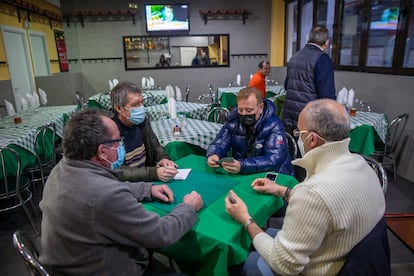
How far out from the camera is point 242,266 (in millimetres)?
1235

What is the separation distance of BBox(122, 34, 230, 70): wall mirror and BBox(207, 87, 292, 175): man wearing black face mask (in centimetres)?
528

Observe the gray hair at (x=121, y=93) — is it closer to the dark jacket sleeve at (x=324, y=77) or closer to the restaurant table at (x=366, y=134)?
the dark jacket sleeve at (x=324, y=77)

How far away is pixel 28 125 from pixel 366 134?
351cm

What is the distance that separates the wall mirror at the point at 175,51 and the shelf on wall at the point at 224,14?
0.40m

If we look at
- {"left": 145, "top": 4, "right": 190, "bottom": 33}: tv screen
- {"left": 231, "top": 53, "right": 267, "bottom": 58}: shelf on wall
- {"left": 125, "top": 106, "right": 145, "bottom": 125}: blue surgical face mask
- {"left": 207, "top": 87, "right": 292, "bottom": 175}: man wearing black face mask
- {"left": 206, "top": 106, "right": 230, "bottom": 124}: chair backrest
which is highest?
{"left": 145, "top": 4, "right": 190, "bottom": 33}: tv screen

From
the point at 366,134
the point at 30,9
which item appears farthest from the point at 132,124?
the point at 30,9

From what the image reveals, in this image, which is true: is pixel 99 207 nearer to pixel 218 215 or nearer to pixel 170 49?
pixel 218 215

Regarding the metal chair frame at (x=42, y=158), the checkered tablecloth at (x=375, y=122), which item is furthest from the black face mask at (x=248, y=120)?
the metal chair frame at (x=42, y=158)

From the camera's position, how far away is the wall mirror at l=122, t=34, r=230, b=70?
6793mm

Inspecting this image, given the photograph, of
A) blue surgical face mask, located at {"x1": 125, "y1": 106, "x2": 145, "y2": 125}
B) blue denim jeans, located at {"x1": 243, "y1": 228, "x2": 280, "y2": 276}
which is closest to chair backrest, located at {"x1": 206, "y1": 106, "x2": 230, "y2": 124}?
blue surgical face mask, located at {"x1": 125, "y1": 106, "x2": 145, "y2": 125}

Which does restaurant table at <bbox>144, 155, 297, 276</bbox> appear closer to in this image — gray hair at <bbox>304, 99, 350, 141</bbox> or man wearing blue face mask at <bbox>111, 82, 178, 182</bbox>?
gray hair at <bbox>304, 99, 350, 141</bbox>

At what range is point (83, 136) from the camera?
3.09 feet

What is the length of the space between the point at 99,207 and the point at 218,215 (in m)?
0.48

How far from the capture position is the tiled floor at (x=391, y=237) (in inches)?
75.2
